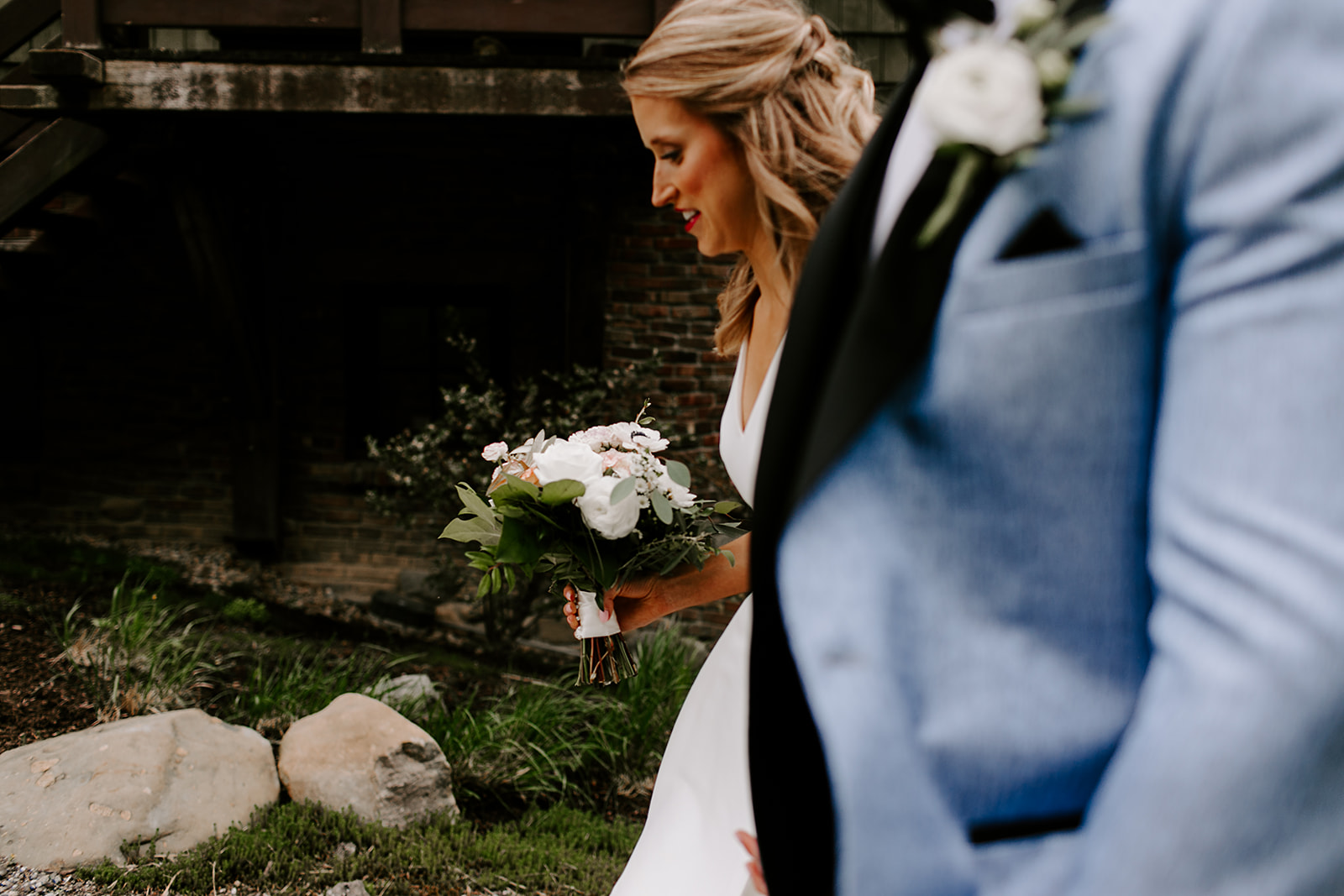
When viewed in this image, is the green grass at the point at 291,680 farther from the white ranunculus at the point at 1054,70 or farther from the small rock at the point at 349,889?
the white ranunculus at the point at 1054,70

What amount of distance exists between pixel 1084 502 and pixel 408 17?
4.86 meters

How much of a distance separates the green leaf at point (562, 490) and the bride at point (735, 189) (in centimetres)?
28

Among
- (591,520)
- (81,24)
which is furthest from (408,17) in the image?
(591,520)

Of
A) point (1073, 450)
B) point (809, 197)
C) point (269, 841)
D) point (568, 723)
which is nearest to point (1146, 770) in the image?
point (1073, 450)

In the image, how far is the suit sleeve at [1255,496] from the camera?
1.43ft

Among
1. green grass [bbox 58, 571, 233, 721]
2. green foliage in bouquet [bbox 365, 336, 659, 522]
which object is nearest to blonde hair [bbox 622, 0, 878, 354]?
green foliage in bouquet [bbox 365, 336, 659, 522]

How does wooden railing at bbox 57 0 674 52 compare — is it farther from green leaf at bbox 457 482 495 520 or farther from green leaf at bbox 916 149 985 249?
green leaf at bbox 916 149 985 249

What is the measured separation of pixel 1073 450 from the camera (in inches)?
20.7

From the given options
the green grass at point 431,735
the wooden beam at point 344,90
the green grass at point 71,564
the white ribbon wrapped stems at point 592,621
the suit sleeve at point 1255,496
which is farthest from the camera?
the green grass at point 71,564

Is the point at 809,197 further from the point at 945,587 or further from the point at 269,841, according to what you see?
the point at 269,841

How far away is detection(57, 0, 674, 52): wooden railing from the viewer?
4.45 meters

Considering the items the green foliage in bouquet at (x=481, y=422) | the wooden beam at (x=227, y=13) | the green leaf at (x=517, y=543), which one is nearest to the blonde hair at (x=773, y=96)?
the green leaf at (x=517, y=543)

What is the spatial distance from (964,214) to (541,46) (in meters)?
6.35

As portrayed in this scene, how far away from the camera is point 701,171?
4.29 feet
